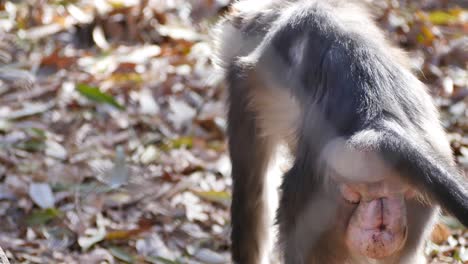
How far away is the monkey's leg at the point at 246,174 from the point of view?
3.30 meters

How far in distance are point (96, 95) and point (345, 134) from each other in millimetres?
2450

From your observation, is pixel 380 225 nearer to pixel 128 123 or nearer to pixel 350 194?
pixel 350 194

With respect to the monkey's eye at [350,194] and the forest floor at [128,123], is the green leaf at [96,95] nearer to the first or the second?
the forest floor at [128,123]

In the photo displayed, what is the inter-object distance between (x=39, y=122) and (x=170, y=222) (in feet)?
3.45

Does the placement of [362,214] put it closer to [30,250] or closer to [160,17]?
[30,250]

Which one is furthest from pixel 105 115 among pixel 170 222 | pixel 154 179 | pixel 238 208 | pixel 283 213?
pixel 283 213

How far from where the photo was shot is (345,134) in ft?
8.39

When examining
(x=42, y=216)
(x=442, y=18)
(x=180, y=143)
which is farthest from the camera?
(x=442, y=18)

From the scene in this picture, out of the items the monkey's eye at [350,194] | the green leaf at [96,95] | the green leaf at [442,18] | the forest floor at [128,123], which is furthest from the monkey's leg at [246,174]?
the green leaf at [442,18]

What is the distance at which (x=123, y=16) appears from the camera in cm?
558

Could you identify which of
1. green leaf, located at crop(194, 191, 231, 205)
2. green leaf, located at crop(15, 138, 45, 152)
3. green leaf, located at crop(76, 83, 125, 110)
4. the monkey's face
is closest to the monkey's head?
the monkey's face

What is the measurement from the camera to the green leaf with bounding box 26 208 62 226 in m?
3.88

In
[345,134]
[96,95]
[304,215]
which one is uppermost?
[345,134]

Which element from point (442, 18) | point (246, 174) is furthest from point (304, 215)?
point (442, 18)
